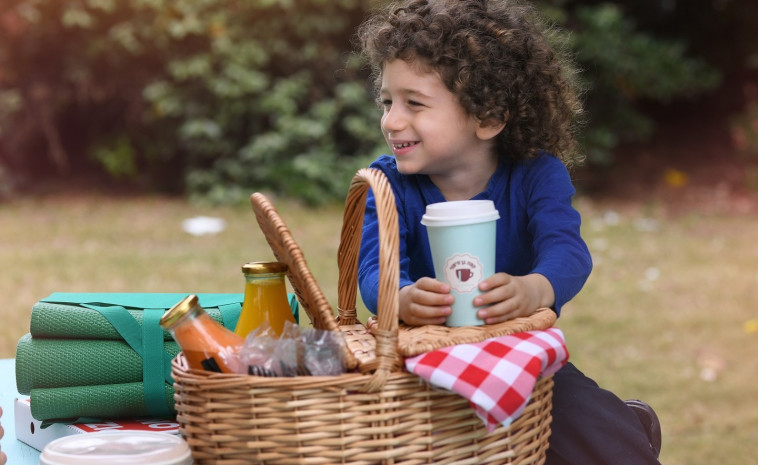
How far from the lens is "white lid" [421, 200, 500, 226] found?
1426 millimetres

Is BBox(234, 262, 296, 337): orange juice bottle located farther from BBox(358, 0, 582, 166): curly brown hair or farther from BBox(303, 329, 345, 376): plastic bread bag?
BBox(358, 0, 582, 166): curly brown hair

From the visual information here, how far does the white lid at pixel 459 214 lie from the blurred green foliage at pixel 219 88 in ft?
18.1

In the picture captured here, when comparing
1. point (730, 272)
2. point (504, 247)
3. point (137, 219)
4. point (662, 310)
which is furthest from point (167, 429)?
point (137, 219)

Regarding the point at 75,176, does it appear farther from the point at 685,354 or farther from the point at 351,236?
the point at 351,236

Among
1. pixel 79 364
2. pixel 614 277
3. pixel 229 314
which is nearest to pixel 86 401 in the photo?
pixel 79 364

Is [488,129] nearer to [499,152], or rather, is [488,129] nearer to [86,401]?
[499,152]

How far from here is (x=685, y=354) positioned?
4293 millimetres

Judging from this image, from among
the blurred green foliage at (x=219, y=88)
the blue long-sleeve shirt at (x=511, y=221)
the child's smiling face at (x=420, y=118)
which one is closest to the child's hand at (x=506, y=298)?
the blue long-sleeve shirt at (x=511, y=221)

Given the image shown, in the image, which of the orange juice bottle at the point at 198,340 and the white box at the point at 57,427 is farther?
the white box at the point at 57,427

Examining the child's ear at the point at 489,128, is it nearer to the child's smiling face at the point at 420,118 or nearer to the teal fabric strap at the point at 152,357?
the child's smiling face at the point at 420,118

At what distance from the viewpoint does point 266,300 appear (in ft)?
5.00

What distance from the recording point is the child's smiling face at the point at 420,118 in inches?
70.2

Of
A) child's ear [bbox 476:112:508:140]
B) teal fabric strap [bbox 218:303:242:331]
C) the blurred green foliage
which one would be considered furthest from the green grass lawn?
teal fabric strap [bbox 218:303:242:331]

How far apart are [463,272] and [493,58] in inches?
22.9
